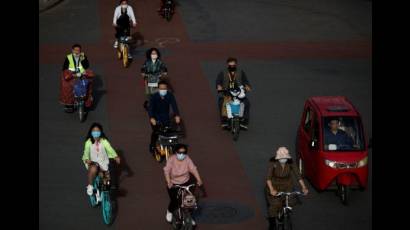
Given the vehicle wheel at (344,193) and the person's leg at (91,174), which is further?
the vehicle wheel at (344,193)

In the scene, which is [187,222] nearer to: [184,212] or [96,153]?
[184,212]

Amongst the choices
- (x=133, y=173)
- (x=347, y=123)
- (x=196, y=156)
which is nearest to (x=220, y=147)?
(x=196, y=156)

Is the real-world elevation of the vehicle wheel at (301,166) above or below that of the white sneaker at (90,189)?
above

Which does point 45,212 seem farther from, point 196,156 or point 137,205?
point 196,156

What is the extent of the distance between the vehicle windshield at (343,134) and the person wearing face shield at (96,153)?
4410mm

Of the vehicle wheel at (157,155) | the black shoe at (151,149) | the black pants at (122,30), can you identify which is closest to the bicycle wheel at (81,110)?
the black shoe at (151,149)

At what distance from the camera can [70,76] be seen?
24.2 m

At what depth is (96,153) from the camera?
17.8 metres

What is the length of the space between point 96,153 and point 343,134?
513 cm

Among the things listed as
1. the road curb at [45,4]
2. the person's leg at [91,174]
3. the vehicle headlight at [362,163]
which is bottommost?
the person's leg at [91,174]

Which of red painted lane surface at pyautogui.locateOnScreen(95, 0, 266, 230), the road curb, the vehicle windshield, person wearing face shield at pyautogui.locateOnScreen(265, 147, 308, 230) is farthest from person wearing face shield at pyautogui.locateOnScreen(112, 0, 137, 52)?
person wearing face shield at pyautogui.locateOnScreen(265, 147, 308, 230)

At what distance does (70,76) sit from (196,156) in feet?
14.9

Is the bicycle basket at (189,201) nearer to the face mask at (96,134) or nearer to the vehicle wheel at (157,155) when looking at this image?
the face mask at (96,134)

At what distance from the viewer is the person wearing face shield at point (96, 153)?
17.7 metres
